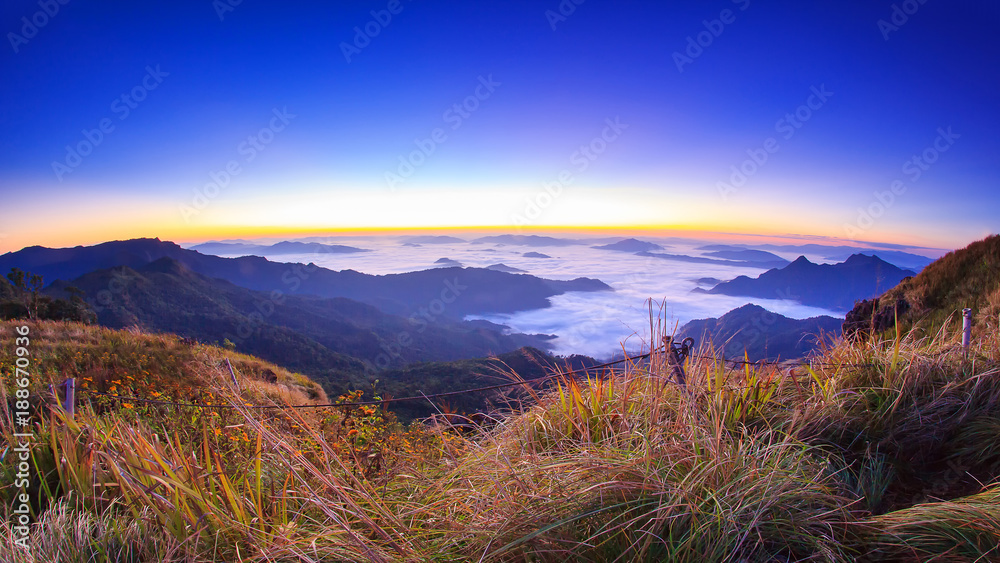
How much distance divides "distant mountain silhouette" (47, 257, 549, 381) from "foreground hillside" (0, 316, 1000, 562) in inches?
1720

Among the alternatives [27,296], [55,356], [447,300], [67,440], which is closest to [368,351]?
[27,296]

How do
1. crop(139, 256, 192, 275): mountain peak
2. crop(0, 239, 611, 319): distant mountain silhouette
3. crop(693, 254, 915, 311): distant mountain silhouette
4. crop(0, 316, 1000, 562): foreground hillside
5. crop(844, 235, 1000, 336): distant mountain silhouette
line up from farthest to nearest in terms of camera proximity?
crop(0, 239, 611, 319): distant mountain silhouette, crop(139, 256, 192, 275): mountain peak, crop(693, 254, 915, 311): distant mountain silhouette, crop(844, 235, 1000, 336): distant mountain silhouette, crop(0, 316, 1000, 562): foreground hillside

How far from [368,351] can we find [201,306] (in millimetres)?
40562

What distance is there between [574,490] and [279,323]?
101258 mm

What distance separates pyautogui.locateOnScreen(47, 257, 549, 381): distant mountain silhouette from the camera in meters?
55.8

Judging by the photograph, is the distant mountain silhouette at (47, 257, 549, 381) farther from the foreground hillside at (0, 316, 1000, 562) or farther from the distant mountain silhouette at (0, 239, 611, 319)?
the foreground hillside at (0, 316, 1000, 562)

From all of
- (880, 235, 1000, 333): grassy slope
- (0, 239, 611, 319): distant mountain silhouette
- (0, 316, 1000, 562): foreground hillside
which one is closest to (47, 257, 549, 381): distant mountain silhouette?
(0, 239, 611, 319): distant mountain silhouette

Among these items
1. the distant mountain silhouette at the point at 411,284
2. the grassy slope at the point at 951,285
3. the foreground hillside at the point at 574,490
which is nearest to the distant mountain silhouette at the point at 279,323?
the distant mountain silhouette at the point at 411,284

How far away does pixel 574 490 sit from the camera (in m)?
2.06

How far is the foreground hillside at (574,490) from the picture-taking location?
6.17ft

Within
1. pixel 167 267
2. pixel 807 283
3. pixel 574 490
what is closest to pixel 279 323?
→ pixel 167 267

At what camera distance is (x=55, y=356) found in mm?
8336

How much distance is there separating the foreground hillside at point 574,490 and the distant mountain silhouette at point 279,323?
1720 inches

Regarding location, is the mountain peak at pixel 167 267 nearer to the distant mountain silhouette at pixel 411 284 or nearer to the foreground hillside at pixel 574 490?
the distant mountain silhouette at pixel 411 284
